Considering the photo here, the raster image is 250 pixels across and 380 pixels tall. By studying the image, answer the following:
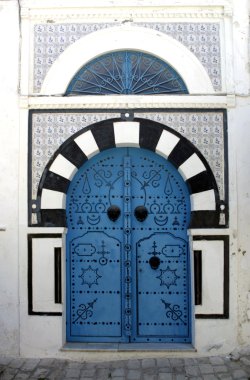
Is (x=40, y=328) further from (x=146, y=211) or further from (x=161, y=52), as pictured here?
(x=161, y=52)

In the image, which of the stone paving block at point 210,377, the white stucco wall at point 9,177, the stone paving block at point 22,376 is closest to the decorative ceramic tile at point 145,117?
the white stucco wall at point 9,177

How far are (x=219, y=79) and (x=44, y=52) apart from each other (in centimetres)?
181

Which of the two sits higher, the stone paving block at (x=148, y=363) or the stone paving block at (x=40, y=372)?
the stone paving block at (x=148, y=363)

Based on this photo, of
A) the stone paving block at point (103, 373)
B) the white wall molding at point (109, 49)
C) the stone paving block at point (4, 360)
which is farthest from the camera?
the white wall molding at point (109, 49)

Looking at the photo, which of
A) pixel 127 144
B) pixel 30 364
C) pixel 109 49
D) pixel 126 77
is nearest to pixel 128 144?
pixel 127 144

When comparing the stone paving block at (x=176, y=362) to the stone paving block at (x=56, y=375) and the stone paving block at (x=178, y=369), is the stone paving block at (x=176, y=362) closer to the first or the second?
the stone paving block at (x=178, y=369)

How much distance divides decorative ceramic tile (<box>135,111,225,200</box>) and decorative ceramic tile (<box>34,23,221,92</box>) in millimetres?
377

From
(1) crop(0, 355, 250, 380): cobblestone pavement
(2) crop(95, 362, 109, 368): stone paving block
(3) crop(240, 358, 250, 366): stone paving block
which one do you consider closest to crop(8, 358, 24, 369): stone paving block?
(1) crop(0, 355, 250, 380): cobblestone pavement

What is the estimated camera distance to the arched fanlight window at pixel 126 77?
4.26 m

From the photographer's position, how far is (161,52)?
4.22 metres

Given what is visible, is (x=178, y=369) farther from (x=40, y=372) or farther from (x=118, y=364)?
(x=40, y=372)

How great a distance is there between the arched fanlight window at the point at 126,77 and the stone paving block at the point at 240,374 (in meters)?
2.69

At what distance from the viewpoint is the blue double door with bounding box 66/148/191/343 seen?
4.20 meters

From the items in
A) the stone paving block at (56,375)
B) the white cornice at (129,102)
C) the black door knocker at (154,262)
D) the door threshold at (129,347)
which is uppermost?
the white cornice at (129,102)
